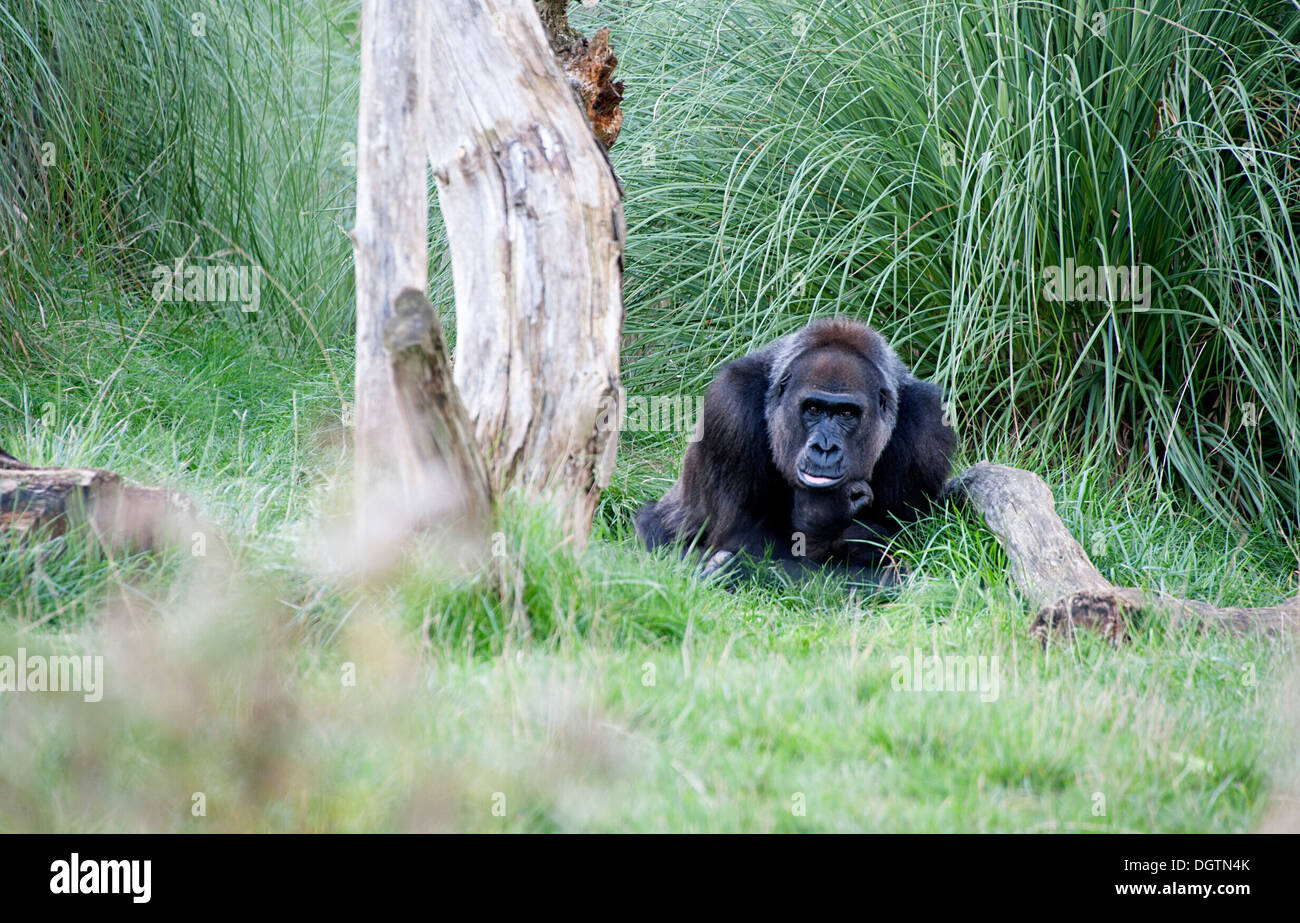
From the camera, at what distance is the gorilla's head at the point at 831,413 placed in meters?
5.16

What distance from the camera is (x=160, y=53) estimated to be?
703 cm

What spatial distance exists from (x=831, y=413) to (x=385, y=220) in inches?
91.2

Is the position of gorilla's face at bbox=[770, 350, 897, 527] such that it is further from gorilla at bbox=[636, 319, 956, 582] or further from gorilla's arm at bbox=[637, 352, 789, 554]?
gorilla's arm at bbox=[637, 352, 789, 554]

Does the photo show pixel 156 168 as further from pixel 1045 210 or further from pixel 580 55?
pixel 1045 210

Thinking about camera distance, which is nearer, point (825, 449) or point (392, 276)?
point (392, 276)

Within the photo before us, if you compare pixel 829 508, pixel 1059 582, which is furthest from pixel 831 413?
pixel 1059 582

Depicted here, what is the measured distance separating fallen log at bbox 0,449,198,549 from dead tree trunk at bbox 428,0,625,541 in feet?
3.38

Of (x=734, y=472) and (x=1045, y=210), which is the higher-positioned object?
(x=1045, y=210)

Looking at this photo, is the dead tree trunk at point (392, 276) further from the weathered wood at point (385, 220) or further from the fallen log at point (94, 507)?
the fallen log at point (94, 507)

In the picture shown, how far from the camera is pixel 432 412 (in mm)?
3484

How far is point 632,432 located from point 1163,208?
3087 mm

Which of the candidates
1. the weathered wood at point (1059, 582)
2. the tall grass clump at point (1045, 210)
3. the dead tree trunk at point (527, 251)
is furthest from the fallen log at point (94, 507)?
the tall grass clump at point (1045, 210)

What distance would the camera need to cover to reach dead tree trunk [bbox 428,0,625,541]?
424cm

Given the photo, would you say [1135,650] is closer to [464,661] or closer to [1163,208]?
[464,661]
